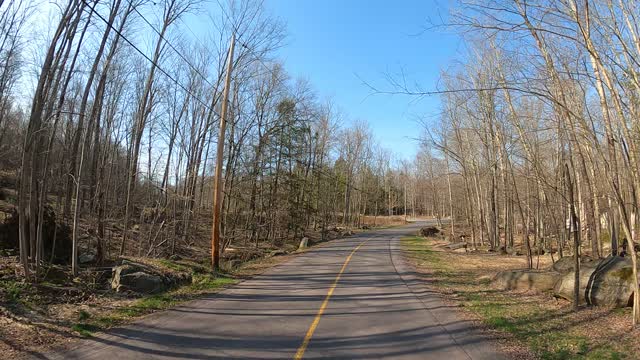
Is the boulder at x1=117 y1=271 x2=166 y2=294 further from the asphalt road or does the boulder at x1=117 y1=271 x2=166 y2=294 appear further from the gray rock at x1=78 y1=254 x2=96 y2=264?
the gray rock at x1=78 y1=254 x2=96 y2=264

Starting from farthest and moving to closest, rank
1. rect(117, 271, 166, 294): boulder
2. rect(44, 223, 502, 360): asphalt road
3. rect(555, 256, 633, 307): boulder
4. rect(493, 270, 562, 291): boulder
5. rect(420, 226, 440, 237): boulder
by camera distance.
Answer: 1. rect(420, 226, 440, 237): boulder
2. rect(493, 270, 562, 291): boulder
3. rect(117, 271, 166, 294): boulder
4. rect(555, 256, 633, 307): boulder
5. rect(44, 223, 502, 360): asphalt road

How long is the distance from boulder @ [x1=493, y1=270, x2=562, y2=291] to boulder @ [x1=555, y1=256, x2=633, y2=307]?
912mm

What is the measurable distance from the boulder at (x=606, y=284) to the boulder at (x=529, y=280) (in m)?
0.91

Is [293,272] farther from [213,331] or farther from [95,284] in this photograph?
[213,331]

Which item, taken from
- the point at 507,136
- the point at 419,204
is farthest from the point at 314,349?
the point at 419,204

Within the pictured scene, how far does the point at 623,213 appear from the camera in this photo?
810 centimetres

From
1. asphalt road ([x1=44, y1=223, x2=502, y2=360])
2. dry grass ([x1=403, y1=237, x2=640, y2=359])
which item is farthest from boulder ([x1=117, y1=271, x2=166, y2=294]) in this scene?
dry grass ([x1=403, y1=237, x2=640, y2=359])

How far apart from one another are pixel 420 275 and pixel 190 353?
12.3 metres

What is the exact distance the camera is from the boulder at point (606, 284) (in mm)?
9906

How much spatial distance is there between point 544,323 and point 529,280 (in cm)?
421

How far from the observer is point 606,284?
10.3m

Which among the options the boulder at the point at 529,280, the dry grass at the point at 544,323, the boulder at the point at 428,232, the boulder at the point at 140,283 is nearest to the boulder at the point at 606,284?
the dry grass at the point at 544,323

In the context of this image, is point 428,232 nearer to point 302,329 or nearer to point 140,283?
point 140,283

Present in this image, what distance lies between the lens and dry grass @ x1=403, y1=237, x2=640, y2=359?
7.05m
